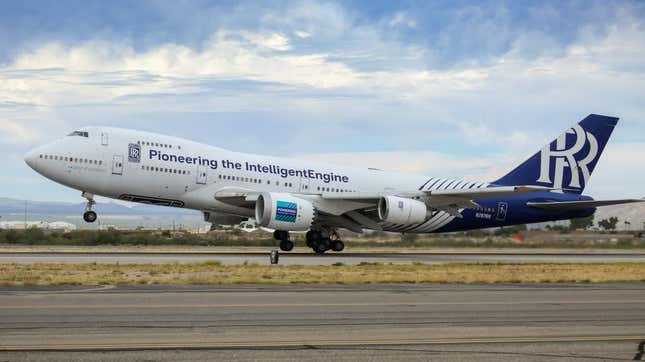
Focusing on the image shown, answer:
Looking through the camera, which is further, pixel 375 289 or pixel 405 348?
pixel 375 289

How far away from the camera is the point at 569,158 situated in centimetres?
4444

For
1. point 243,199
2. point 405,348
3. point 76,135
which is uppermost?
point 76,135

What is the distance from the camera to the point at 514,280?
22.5m

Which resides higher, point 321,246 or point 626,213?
point 626,213

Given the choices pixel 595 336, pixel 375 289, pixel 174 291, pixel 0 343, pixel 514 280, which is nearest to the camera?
pixel 0 343

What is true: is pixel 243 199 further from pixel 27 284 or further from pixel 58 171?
pixel 27 284

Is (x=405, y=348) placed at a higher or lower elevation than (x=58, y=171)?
lower

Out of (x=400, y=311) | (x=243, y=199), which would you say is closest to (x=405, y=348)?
(x=400, y=311)

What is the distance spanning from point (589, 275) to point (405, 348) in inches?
626

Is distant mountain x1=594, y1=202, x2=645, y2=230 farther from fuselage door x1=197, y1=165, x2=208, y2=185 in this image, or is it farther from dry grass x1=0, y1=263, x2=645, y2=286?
dry grass x1=0, y1=263, x2=645, y2=286

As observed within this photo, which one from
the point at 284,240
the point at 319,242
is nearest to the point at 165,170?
the point at 284,240

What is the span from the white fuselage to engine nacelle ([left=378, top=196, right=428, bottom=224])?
3.29 m

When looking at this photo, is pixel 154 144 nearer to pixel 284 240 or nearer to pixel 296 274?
pixel 284 240

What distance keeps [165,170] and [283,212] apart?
496cm
